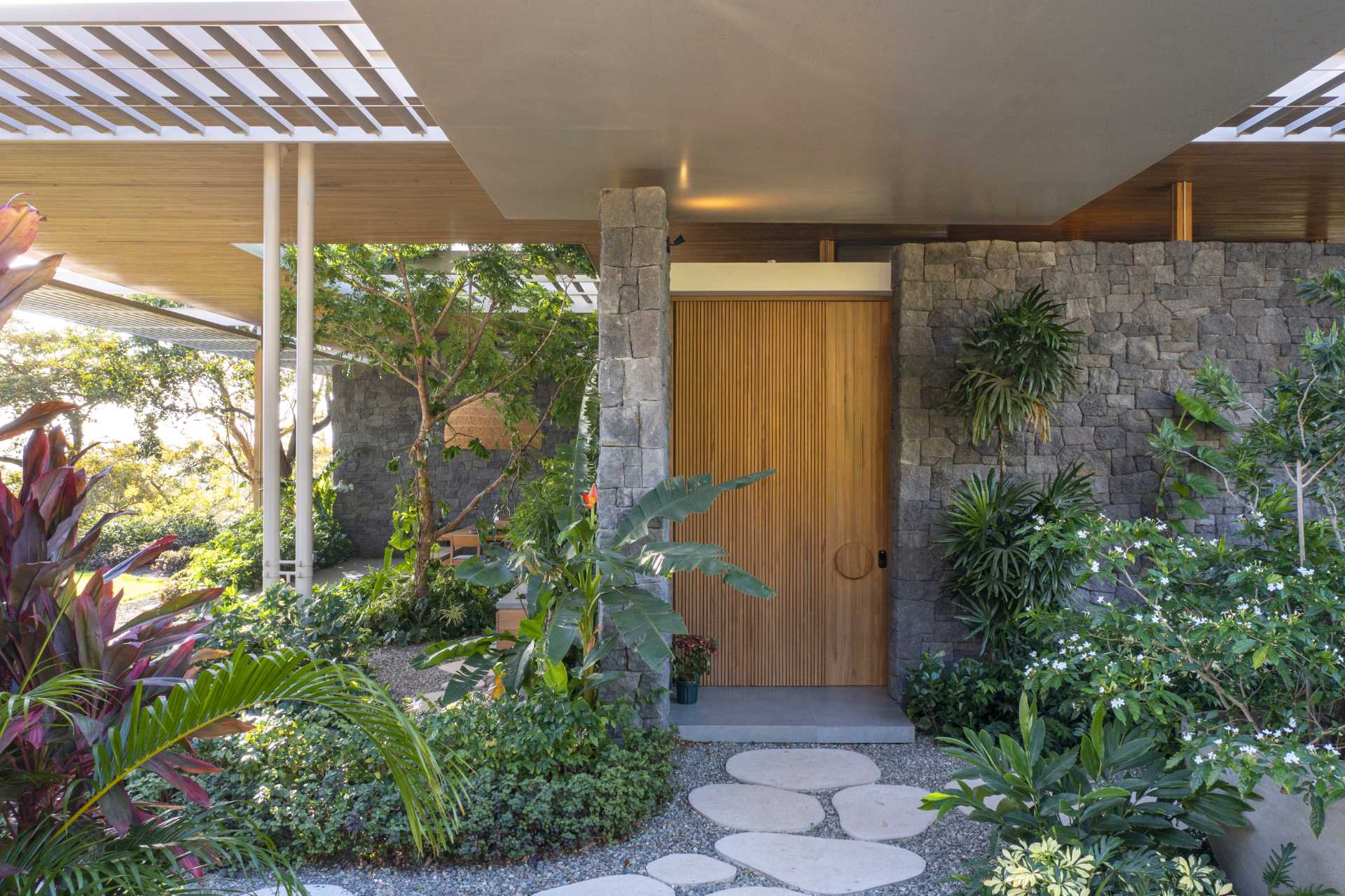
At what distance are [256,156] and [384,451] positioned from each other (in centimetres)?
712

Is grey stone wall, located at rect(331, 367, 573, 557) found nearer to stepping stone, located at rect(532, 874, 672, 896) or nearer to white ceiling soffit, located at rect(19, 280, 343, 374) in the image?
white ceiling soffit, located at rect(19, 280, 343, 374)

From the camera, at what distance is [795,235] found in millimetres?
7898

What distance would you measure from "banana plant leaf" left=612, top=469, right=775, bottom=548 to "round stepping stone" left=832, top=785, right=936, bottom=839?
64.8 inches

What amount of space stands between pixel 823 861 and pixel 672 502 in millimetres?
1795

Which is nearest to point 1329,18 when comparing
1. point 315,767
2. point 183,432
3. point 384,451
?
point 315,767

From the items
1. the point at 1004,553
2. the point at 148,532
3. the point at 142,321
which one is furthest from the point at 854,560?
the point at 148,532

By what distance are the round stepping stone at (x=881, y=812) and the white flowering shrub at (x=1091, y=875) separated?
3.36 feet

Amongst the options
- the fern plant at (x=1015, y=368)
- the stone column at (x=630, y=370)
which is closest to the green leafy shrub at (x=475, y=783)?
the stone column at (x=630, y=370)

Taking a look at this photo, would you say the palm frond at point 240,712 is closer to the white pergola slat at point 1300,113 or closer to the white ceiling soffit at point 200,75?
the white ceiling soffit at point 200,75

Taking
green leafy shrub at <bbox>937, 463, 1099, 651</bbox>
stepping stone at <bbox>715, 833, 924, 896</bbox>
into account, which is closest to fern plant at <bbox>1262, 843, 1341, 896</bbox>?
stepping stone at <bbox>715, 833, 924, 896</bbox>

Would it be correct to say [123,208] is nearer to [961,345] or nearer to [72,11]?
[72,11]

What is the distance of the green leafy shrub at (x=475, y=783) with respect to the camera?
358 cm

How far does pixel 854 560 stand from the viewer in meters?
5.87

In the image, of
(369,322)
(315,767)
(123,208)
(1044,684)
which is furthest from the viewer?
(369,322)
